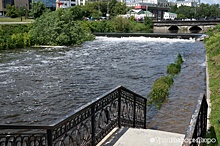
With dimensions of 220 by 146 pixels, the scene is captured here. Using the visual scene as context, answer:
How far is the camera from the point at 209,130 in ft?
25.7

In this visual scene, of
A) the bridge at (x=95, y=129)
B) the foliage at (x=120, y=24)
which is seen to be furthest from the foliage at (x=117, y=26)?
the bridge at (x=95, y=129)

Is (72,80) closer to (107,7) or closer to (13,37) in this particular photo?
(13,37)

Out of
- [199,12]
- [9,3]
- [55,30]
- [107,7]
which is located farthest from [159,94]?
[199,12]

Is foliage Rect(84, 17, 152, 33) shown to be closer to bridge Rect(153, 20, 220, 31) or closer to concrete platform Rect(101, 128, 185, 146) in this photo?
bridge Rect(153, 20, 220, 31)

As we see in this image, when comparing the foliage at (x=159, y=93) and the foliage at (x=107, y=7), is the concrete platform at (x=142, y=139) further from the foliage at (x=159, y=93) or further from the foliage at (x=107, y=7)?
the foliage at (x=107, y=7)

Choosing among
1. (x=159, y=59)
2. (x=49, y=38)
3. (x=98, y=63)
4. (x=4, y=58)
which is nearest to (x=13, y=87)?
(x=98, y=63)

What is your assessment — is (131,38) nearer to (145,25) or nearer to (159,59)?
(159,59)

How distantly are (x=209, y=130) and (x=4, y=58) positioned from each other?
24192mm

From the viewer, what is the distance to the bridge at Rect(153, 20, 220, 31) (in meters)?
70.9

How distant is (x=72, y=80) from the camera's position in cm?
1911

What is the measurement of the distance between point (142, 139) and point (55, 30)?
35.2m

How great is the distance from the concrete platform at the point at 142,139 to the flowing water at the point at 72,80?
5509 mm

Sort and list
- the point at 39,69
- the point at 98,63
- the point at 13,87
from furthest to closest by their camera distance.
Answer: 1. the point at 98,63
2. the point at 39,69
3. the point at 13,87

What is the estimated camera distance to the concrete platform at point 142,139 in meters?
6.28
